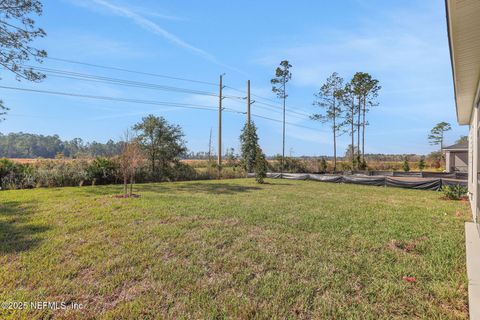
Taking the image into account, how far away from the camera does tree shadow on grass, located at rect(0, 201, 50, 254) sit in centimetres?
408

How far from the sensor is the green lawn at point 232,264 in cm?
250

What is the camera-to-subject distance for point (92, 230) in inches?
191

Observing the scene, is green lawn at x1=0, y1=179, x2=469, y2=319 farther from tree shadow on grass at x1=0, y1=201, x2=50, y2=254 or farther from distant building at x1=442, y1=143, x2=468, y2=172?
distant building at x1=442, y1=143, x2=468, y2=172

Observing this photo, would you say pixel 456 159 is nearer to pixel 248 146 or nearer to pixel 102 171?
pixel 248 146

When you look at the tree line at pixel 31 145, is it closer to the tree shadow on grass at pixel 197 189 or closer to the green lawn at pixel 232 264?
the tree shadow on grass at pixel 197 189

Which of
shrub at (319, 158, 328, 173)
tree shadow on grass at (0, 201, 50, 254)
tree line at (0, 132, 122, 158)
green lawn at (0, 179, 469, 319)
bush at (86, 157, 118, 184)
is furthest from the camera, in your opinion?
tree line at (0, 132, 122, 158)

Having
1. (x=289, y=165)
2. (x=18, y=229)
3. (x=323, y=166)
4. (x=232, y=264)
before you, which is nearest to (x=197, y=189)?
(x=18, y=229)

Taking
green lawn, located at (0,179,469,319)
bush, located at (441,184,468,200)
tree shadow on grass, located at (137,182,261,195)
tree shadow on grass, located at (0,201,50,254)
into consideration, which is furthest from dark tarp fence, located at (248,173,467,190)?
tree shadow on grass, located at (0,201,50,254)

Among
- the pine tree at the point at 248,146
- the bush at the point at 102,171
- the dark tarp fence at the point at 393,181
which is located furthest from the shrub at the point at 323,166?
the bush at the point at 102,171

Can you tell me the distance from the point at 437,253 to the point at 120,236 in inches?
198

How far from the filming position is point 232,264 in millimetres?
3416

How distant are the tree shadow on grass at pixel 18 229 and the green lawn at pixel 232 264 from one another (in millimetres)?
22

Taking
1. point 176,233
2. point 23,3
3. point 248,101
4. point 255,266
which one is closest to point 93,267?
point 176,233

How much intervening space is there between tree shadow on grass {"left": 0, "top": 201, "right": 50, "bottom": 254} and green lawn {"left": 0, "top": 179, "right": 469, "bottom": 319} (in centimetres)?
2
